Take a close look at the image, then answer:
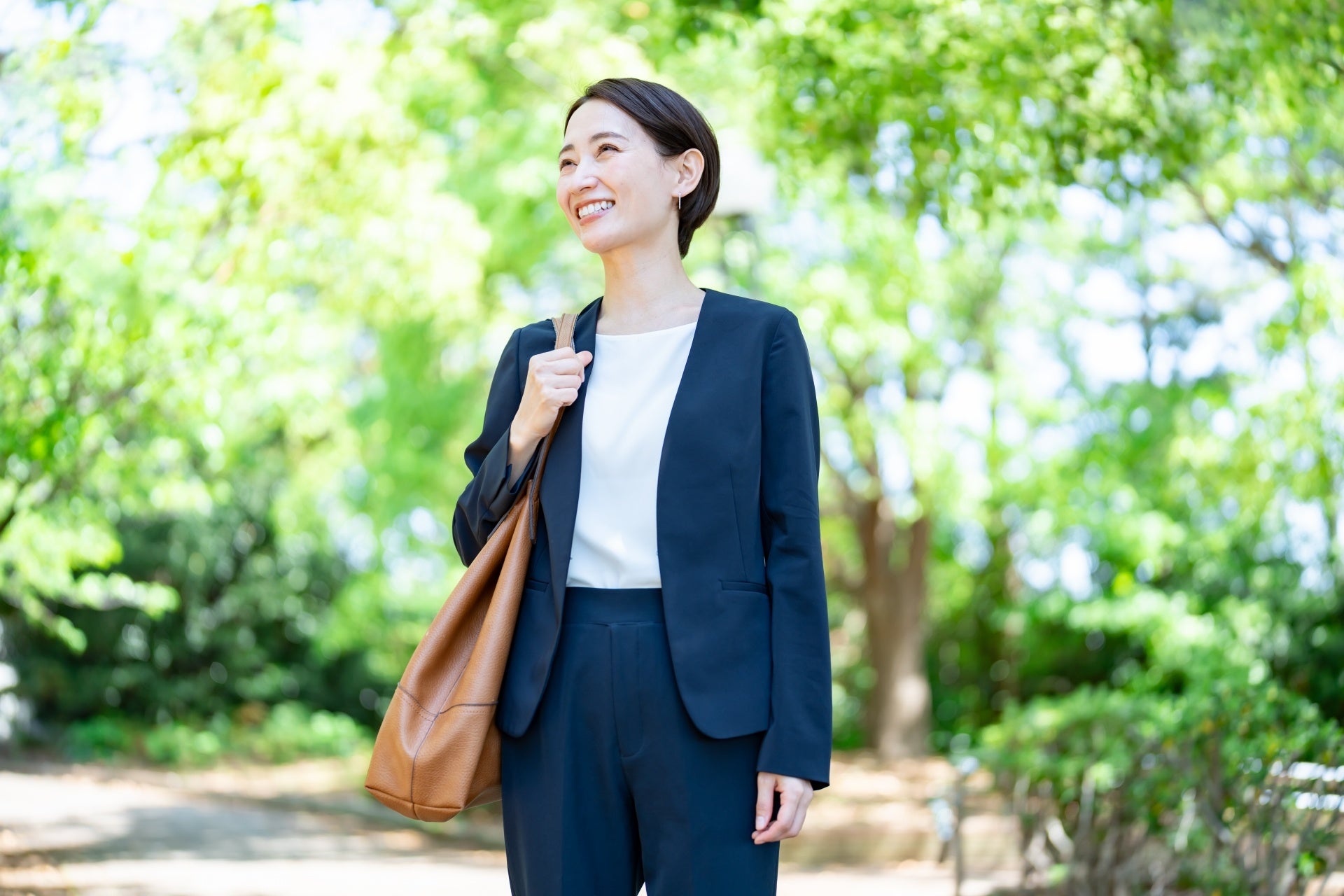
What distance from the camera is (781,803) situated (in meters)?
1.85

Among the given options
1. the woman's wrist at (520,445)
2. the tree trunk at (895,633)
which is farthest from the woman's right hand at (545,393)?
the tree trunk at (895,633)

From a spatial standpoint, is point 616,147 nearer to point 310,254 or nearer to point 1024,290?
point 310,254

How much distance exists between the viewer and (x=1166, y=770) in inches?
188

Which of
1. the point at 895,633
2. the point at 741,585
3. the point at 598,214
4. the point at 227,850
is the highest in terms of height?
the point at 598,214

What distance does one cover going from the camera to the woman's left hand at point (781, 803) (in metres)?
1.83

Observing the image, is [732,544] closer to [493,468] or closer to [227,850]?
[493,468]

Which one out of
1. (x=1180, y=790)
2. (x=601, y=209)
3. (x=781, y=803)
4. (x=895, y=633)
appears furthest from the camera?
(x=895, y=633)

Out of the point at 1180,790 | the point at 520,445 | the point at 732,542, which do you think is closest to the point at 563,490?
the point at 520,445

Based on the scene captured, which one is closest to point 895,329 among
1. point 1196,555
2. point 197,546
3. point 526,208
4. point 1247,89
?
point 526,208

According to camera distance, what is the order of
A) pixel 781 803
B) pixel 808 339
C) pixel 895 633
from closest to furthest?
→ 1. pixel 781 803
2. pixel 808 339
3. pixel 895 633

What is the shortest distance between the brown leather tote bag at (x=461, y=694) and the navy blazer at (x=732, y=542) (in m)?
0.03

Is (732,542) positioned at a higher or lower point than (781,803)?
higher

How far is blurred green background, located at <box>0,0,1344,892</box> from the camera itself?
4.61 meters

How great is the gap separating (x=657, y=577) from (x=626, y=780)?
0.96ft
